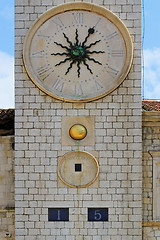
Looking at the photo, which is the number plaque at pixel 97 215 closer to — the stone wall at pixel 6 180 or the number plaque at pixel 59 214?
the number plaque at pixel 59 214

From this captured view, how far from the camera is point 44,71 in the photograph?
757 centimetres

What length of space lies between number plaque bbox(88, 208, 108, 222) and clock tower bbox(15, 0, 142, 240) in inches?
0.8

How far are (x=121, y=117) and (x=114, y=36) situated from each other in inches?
69.5

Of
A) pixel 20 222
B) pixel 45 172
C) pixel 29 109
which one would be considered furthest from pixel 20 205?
pixel 29 109

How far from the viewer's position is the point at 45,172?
7.45 m

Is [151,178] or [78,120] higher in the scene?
[78,120]

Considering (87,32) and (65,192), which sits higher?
(87,32)

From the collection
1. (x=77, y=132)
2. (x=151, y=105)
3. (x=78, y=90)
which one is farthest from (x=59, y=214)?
(x=151, y=105)

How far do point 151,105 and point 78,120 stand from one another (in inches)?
99.1

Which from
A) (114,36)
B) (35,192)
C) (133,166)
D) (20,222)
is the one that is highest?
(114,36)

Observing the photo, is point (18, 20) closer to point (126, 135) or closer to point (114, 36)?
point (114, 36)

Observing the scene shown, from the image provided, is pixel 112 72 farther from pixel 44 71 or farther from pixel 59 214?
pixel 59 214

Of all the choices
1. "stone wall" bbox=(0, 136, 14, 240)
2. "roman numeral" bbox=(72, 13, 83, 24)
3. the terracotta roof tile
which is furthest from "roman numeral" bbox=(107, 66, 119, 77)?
"stone wall" bbox=(0, 136, 14, 240)

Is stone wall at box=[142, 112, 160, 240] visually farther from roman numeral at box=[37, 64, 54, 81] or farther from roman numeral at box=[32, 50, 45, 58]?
roman numeral at box=[32, 50, 45, 58]
